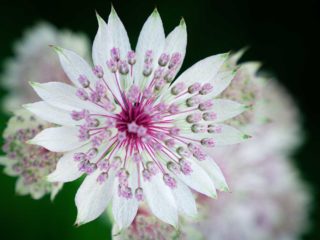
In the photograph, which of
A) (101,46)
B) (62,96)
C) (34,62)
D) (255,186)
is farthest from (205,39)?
(62,96)

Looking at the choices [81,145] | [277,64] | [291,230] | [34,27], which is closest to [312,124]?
[277,64]

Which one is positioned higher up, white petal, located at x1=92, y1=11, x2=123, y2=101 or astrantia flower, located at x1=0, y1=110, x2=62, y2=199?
white petal, located at x1=92, y1=11, x2=123, y2=101

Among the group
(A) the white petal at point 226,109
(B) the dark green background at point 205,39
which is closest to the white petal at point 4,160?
(A) the white petal at point 226,109

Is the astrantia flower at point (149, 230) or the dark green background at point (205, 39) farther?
the dark green background at point (205, 39)

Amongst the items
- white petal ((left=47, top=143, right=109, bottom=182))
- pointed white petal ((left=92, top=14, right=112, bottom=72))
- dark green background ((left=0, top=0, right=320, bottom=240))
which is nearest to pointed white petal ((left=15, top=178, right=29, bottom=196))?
white petal ((left=47, top=143, right=109, bottom=182))

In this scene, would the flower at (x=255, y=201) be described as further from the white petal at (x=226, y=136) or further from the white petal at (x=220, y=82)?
the white petal at (x=220, y=82)

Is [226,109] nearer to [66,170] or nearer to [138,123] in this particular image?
[138,123]

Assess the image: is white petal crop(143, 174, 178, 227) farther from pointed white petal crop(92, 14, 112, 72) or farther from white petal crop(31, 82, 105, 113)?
pointed white petal crop(92, 14, 112, 72)
